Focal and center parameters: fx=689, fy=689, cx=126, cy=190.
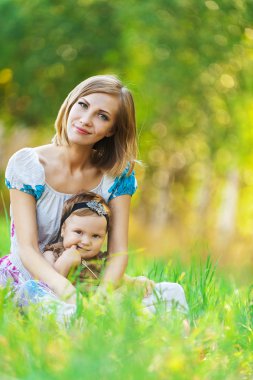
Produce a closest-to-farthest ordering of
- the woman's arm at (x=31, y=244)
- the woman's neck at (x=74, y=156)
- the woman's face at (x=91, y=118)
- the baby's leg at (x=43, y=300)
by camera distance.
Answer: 1. the baby's leg at (x=43, y=300)
2. the woman's arm at (x=31, y=244)
3. the woman's face at (x=91, y=118)
4. the woman's neck at (x=74, y=156)

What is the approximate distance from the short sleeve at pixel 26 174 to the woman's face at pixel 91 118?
0.65ft

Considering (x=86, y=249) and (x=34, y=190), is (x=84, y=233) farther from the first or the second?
(x=34, y=190)

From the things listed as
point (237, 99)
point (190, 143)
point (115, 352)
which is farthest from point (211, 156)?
point (115, 352)

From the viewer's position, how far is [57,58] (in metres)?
14.5

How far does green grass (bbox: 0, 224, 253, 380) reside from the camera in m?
1.94

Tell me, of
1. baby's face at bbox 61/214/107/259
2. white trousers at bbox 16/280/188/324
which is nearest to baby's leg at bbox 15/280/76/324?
white trousers at bbox 16/280/188/324

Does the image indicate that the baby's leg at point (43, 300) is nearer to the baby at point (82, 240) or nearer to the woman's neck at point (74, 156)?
the baby at point (82, 240)

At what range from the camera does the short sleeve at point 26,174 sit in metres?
3.02

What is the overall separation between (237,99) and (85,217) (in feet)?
32.8

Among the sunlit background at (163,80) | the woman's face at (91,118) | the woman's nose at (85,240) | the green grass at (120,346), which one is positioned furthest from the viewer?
the sunlit background at (163,80)

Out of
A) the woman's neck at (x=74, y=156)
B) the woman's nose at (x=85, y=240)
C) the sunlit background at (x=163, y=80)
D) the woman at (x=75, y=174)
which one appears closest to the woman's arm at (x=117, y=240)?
the woman at (x=75, y=174)

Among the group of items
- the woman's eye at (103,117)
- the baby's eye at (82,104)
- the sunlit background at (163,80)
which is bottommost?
the sunlit background at (163,80)

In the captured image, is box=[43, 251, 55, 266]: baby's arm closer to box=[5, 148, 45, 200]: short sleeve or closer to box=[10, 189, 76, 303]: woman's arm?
box=[10, 189, 76, 303]: woman's arm

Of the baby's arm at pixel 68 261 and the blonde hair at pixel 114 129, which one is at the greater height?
the blonde hair at pixel 114 129
